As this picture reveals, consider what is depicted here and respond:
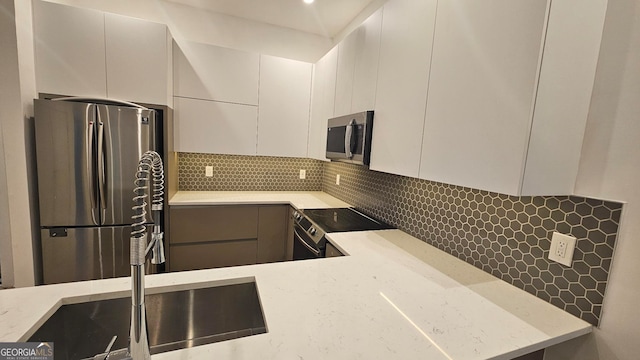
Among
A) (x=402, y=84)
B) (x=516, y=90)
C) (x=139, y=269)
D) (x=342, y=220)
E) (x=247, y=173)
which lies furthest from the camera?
(x=247, y=173)

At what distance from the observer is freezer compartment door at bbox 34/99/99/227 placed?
1.75 meters

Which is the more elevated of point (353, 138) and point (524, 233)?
point (353, 138)

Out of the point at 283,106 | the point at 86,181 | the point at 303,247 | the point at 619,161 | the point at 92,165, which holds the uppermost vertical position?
the point at 283,106

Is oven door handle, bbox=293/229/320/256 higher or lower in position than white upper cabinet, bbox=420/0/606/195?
lower

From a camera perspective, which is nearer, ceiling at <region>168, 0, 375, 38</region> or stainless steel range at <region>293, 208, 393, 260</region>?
stainless steel range at <region>293, 208, 393, 260</region>

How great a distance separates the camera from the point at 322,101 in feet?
7.94

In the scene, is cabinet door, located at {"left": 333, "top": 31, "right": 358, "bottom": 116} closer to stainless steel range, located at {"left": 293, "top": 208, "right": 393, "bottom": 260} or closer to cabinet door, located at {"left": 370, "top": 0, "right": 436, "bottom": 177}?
cabinet door, located at {"left": 370, "top": 0, "right": 436, "bottom": 177}

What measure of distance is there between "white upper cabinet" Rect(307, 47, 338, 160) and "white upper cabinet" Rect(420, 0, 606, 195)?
48.8 inches

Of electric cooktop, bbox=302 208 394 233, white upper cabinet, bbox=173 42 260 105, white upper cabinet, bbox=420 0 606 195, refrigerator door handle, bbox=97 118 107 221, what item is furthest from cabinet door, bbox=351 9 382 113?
refrigerator door handle, bbox=97 118 107 221

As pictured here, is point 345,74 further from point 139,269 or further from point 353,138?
point 139,269

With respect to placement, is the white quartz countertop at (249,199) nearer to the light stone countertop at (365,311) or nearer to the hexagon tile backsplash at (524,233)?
the hexagon tile backsplash at (524,233)

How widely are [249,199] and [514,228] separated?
2055 millimetres

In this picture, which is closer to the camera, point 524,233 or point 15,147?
point 524,233

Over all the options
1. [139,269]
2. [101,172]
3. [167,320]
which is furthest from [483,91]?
[101,172]
